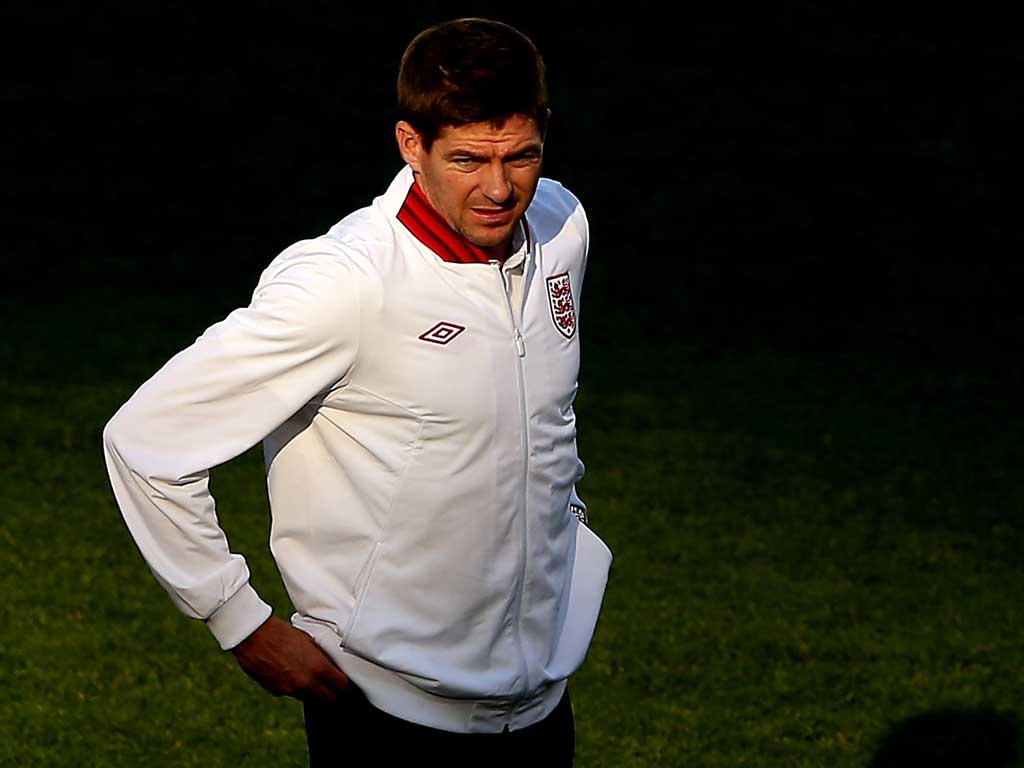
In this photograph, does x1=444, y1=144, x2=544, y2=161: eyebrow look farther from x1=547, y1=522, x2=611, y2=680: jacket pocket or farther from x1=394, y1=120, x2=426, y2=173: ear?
x1=547, y1=522, x2=611, y2=680: jacket pocket

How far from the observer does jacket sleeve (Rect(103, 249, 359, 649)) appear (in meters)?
2.86

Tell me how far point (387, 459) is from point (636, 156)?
10275mm

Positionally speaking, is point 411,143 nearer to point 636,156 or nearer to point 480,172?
point 480,172

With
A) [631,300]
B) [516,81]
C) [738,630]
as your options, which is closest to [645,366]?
[631,300]

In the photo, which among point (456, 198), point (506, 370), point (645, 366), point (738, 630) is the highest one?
point (456, 198)

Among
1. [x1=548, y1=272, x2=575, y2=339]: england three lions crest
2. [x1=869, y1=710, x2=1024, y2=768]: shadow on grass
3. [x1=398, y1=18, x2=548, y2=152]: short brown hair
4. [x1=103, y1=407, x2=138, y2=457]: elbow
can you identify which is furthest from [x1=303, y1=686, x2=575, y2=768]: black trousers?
[x1=869, y1=710, x2=1024, y2=768]: shadow on grass

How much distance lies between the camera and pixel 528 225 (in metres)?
3.35

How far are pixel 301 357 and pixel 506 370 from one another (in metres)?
0.37

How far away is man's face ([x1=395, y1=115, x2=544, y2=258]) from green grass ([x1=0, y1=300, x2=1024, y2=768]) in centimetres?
260

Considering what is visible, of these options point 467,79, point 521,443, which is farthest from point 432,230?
point 521,443

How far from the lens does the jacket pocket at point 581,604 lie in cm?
330

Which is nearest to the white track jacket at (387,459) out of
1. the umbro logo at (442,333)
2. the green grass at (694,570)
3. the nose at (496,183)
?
the umbro logo at (442,333)

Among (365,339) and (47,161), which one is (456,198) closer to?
(365,339)

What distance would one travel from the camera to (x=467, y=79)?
2.97 m
